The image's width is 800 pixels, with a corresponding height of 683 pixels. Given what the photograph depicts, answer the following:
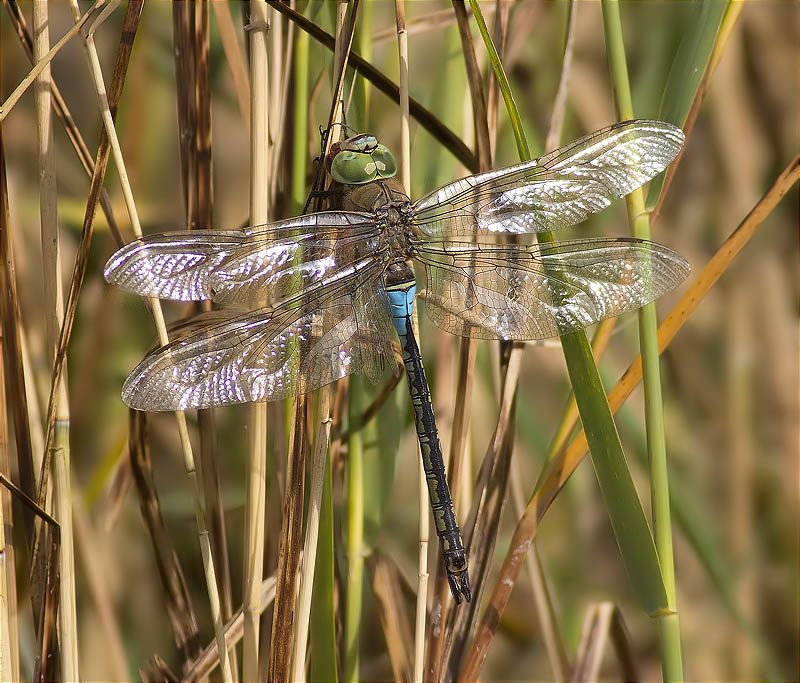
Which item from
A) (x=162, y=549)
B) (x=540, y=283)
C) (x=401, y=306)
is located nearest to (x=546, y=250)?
(x=540, y=283)

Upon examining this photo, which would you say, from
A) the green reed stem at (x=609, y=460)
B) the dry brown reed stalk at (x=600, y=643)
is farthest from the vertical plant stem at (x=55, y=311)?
the dry brown reed stalk at (x=600, y=643)

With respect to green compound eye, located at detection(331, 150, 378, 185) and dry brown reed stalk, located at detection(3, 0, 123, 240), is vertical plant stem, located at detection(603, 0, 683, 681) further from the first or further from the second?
dry brown reed stalk, located at detection(3, 0, 123, 240)

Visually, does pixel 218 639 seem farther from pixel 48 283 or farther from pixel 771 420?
pixel 771 420

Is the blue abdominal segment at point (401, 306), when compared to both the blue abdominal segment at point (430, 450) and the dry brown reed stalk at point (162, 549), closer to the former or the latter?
the blue abdominal segment at point (430, 450)

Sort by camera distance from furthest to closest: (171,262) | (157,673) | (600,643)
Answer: (600,643) → (157,673) → (171,262)

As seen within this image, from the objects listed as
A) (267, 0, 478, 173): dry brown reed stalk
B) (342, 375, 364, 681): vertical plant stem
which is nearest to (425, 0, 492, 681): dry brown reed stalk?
(267, 0, 478, 173): dry brown reed stalk

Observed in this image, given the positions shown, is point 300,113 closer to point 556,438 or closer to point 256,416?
point 256,416
